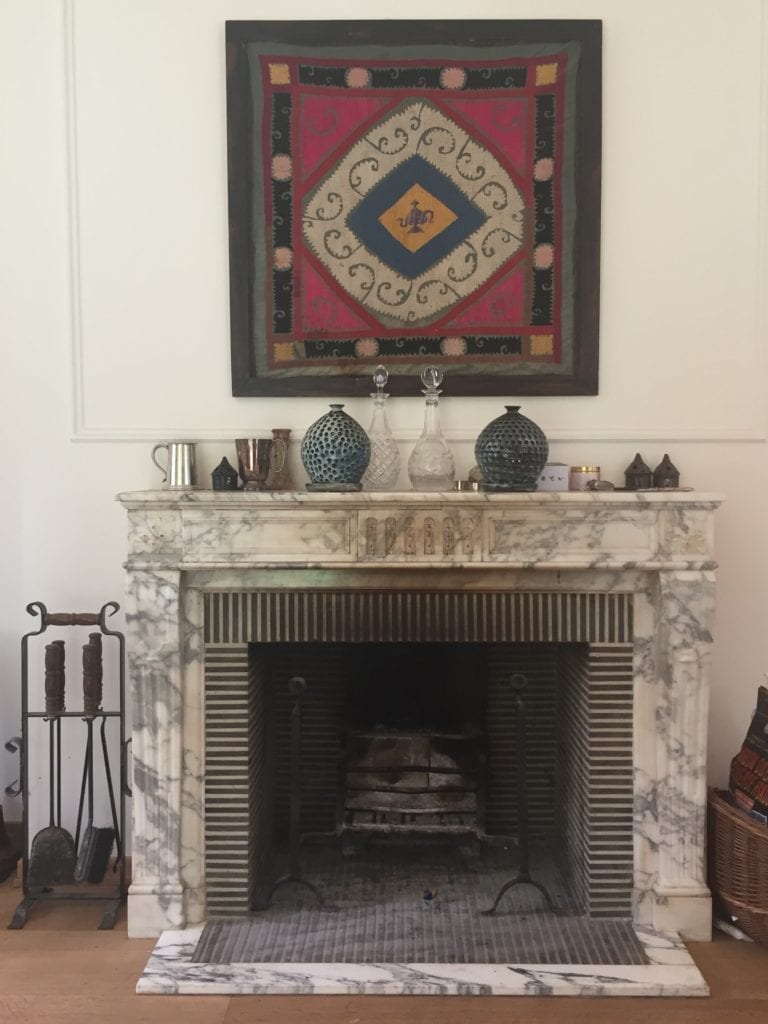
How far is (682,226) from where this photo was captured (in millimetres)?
2424

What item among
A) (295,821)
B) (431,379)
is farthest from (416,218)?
(295,821)

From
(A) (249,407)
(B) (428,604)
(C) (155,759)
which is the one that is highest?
(A) (249,407)

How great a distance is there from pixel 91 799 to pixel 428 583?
1125 millimetres

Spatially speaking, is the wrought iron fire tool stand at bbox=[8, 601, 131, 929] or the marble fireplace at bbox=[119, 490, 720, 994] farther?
the wrought iron fire tool stand at bbox=[8, 601, 131, 929]

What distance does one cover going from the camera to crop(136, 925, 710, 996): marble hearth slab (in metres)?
1.97

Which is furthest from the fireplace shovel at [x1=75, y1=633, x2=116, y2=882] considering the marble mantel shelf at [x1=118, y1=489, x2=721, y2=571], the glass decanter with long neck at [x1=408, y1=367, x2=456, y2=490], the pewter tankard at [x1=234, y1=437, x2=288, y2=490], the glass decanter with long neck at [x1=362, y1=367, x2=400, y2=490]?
the glass decanter with long neck at [x1=408, y1=367, x2=456, y2=490]

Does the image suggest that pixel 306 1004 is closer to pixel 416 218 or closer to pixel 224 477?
pixel 224 477

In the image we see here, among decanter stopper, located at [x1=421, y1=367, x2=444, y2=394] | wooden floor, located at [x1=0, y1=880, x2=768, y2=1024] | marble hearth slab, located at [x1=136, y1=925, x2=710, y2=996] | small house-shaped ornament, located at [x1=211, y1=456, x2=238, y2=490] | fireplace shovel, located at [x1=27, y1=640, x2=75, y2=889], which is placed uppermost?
decanter stopper, located at [x1=421, y1=367, x2=444, y2=394]

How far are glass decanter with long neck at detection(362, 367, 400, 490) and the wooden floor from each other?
4.07 ft

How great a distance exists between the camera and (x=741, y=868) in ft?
7.16

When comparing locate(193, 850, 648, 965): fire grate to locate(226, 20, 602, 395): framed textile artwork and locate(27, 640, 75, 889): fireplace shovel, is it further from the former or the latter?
locate(226, 20, 602, 395): framed textile artwork

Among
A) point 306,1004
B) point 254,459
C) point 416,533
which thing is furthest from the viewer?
point 254,459

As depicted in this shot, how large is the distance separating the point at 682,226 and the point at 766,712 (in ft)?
4.38

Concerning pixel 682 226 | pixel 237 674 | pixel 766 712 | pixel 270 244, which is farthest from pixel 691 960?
pixel 270 244
